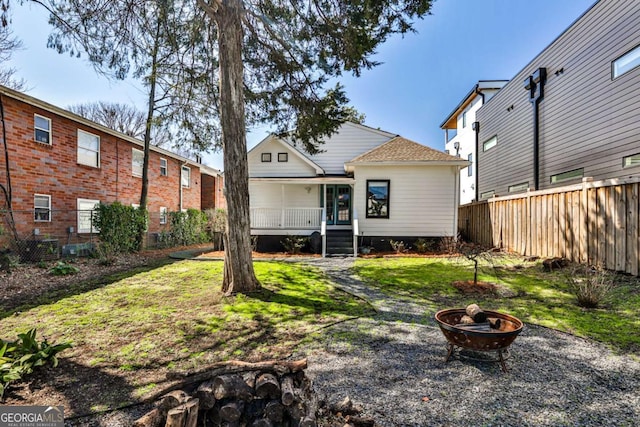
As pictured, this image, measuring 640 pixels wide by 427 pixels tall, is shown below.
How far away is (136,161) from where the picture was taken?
1656 cm

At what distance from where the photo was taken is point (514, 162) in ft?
48.1

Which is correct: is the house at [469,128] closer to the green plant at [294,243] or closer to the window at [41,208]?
the green plant at [294,243]

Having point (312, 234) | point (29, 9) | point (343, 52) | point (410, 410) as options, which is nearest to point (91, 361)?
point (410, 410)

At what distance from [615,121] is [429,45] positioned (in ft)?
29.1

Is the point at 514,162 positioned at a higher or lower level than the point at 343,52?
lower

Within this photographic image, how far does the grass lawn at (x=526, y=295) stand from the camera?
441 centimetres

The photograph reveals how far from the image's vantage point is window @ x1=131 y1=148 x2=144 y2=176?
16.2 m

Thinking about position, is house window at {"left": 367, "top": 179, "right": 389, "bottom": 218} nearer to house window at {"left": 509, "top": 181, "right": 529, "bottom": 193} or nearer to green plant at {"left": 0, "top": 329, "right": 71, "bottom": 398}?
house window at {"left": 509, "top": 181, "right": 529, "bottom": 193}

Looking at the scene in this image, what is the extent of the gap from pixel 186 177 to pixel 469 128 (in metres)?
19.8

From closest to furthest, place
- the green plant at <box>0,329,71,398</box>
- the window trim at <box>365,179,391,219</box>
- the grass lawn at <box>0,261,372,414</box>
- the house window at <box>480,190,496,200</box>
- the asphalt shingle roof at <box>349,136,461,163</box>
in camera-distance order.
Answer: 1. the green plant at <box>0,329,71,398</box>
2. the grass lawn at <box>0,261,372,414</box>
3. the asphalt shingle roof at <box>349,136,461,163</box>
4. the window trim at <box>365,179,391,219</box>
5. the house window at <box>480,190,496,200</box>

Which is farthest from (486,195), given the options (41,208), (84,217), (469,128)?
(41,208)

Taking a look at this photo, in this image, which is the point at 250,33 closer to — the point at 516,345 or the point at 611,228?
the point at 516,345

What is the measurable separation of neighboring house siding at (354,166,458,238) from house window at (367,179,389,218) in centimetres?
18

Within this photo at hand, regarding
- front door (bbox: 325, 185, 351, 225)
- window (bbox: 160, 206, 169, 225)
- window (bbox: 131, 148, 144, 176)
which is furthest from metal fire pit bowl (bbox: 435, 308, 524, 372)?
window (bbox: 160, 206, 169, 225)
